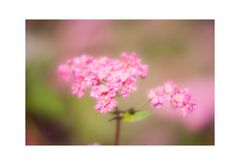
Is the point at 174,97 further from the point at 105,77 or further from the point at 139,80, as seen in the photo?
the point at 139,80

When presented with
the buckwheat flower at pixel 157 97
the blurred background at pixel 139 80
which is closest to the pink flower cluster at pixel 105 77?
the buckwheat flower at pixel 157 97

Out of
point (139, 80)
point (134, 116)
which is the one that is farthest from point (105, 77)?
point (139, 80)

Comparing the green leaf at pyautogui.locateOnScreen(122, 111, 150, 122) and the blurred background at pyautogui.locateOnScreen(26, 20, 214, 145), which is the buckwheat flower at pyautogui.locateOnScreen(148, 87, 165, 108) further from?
the blurred background at pyautogui.locateOnScreen(26, 20, 214, 145)

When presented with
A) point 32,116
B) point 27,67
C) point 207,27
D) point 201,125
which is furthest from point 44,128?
point 207,27

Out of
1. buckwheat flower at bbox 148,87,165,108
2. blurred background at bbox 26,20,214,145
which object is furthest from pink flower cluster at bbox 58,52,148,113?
blurred background at bbox 26,20,214,145

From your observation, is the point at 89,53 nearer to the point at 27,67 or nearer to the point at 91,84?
the point at 27,67
